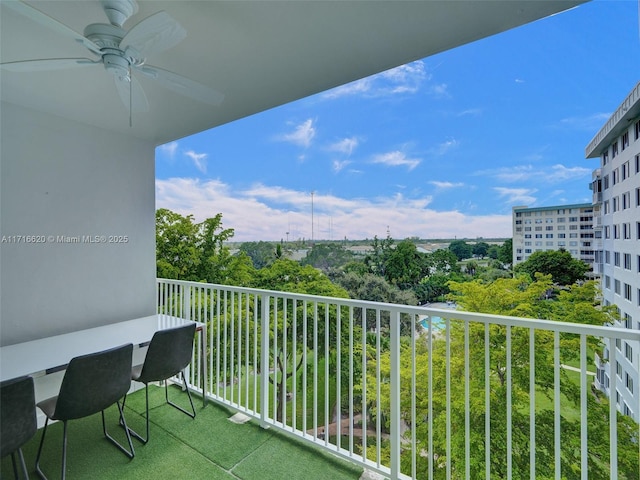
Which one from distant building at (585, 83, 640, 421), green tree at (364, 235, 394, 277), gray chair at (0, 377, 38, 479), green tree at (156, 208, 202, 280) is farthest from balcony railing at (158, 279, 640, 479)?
green tree at (156, 208, 202, 280)

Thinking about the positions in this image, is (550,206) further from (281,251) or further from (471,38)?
(281,251)

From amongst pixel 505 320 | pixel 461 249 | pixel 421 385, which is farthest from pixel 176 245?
pixel 505 320

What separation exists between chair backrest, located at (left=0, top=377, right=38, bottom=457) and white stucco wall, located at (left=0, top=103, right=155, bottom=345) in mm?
1447

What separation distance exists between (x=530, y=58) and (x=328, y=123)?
8.09m

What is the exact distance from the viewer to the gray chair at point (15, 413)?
146cm

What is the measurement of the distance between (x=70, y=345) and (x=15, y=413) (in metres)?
0.99

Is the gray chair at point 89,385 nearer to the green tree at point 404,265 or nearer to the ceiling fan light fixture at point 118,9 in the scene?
the ceiling fan light fixture at point 118,9

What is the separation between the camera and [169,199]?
31.5 ft

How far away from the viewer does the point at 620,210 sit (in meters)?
3.00

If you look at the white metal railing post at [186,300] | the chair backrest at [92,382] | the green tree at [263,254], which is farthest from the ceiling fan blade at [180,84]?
the green tree at [263,254]

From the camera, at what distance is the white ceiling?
1572mm

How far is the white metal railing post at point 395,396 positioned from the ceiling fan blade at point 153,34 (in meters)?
1.96

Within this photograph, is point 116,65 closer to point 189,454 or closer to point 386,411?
point 189,454

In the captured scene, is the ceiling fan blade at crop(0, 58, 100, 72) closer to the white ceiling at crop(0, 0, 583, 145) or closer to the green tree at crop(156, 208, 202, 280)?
the white ceiling at crop(0, 0, 583, 145)
